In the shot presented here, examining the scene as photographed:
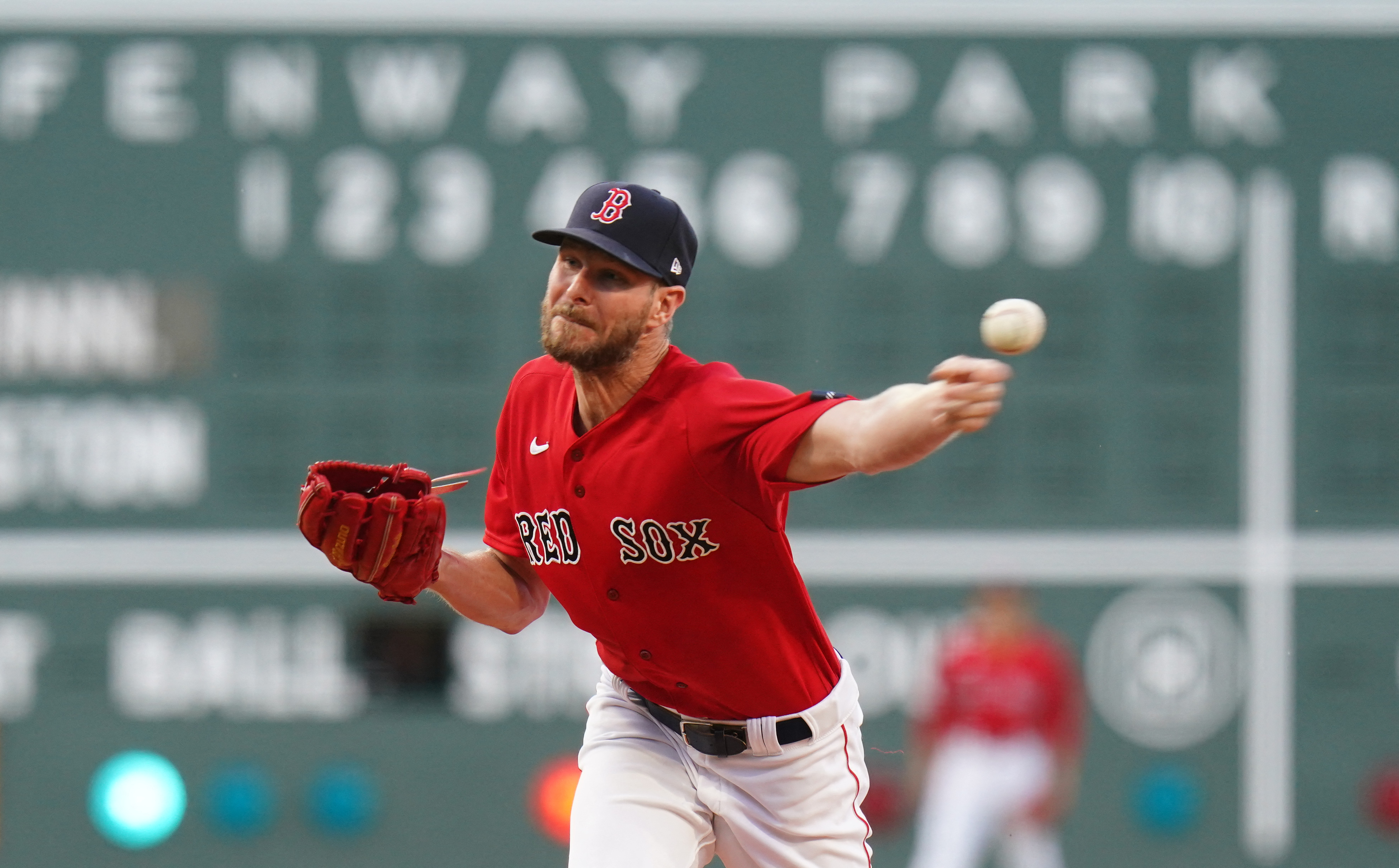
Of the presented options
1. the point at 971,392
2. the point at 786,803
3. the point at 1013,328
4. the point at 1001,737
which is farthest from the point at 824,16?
the point at 971,392

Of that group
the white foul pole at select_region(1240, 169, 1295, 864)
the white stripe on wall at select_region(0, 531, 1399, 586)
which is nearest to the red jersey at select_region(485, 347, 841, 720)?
the white stripe on wall at select_region(0, 531, 1399, 586)

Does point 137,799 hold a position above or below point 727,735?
below

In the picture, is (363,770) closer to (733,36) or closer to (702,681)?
(733,36)

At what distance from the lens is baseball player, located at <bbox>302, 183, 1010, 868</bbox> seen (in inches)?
116

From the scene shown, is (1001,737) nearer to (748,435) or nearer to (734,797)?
(734,797)

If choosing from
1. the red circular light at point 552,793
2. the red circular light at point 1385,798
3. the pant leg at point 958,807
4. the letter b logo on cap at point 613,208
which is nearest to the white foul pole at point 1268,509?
the red circular light at point 1385,798

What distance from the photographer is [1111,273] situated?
727cm

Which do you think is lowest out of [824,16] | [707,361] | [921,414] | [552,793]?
[552,793]

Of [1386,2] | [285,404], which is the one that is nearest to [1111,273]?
[1386,2]

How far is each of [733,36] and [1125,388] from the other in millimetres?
2471

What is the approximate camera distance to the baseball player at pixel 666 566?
2.95 metres

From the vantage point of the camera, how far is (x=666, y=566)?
3.01m

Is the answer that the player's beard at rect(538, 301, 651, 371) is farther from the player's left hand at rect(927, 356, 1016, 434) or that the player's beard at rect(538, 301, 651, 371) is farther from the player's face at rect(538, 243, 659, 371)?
the player's left hand at rect(927, 356, 1016, 434)

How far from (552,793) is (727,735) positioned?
429cm
